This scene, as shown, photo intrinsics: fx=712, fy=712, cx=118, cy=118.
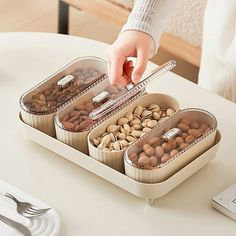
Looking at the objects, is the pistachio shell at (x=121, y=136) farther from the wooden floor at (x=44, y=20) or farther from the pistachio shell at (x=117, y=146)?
the wooden floor at (x=44, y=20)

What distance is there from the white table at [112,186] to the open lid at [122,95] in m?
0.10

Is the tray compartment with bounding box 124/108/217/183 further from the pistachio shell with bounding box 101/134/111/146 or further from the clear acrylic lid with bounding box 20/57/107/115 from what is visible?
the clear acrylic lid with bounding box 20/57/107/115

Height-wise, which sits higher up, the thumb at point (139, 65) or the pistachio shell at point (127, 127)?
the thumb at point (139, 65)

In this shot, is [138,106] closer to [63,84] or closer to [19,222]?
[63,84]

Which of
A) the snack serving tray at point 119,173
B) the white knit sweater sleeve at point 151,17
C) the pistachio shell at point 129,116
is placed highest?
the white knit sweater sleeve at point 151,17

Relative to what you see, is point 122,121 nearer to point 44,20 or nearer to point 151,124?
point 151,124

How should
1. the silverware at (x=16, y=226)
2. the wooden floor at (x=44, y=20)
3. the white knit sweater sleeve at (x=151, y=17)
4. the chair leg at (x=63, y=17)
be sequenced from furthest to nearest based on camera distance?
the wooden floor at (x=44, y=20)
the chair leg at (x=63, y=17)
the white knit sweater sleeve at (x=151, y=17)
the silverware at (x=16, y=226)

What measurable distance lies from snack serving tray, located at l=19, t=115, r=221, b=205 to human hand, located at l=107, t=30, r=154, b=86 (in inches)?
6.2

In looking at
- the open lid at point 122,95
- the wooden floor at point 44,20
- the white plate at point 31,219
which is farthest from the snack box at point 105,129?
the wooden floor at point 44,20

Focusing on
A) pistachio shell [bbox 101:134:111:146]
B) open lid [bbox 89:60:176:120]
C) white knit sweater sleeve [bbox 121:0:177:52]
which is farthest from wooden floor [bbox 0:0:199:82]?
pistachio shell [bbox 101:134:111:146]

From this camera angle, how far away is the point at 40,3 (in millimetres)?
2840

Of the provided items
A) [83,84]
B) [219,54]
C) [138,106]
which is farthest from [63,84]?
[219,54]

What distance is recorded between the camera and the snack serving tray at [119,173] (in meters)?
1.12

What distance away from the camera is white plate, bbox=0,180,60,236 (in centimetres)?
107
